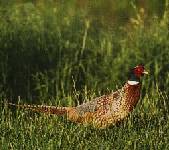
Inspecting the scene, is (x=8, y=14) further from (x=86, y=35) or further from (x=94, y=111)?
(x=94, y=111)

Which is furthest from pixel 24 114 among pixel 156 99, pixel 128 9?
pixel 128 9

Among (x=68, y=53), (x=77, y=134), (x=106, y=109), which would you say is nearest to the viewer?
(x=77, y=134)

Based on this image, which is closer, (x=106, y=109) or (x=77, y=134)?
(x=77, y=134)

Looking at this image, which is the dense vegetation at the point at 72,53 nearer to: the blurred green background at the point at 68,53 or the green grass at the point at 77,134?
the blurred green background at the point at 68,53

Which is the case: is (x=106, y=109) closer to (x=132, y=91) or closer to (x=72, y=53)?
(x=132, y=91)

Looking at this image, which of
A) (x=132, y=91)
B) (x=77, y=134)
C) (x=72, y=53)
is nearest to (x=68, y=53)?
(x=72, y=53)

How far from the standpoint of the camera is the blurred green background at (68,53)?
803 cm

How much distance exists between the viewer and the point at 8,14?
28.7 ft

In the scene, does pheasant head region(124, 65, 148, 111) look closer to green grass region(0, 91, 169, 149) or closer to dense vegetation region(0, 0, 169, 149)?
green grass region(0, 91, 169, 149)

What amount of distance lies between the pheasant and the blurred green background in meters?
1.36

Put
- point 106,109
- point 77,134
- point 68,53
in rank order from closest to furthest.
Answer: point 77,134 → point 106,109 → point 68,53

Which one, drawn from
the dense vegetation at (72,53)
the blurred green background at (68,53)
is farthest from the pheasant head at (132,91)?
the blurred green background at (68,53)

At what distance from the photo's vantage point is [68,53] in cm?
839

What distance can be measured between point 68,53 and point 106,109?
2.30 meters
